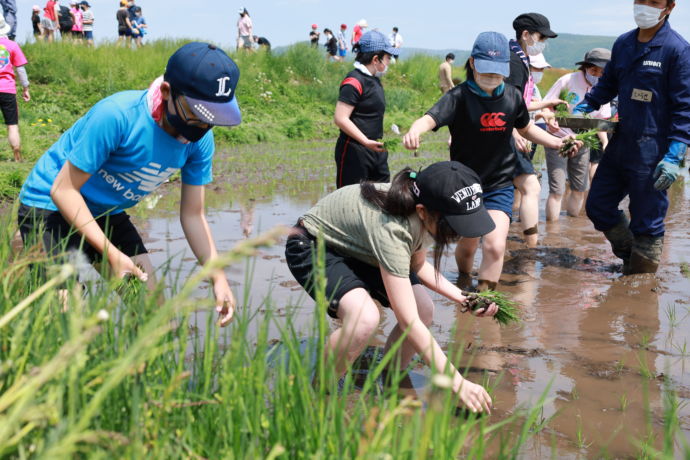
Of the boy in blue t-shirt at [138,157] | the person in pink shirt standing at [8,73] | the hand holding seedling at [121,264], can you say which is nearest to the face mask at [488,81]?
the boy in blue t-shirt at [138,157]

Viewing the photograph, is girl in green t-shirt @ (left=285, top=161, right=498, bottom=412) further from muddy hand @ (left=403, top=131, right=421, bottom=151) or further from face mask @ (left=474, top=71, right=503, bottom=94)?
face mask @ (left=474, top=71, right=503, bottom=94)

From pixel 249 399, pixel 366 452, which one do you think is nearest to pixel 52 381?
pixel 249 399

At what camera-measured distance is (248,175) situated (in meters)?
11.6

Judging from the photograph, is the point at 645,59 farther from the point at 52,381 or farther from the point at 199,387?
the point at 52,381

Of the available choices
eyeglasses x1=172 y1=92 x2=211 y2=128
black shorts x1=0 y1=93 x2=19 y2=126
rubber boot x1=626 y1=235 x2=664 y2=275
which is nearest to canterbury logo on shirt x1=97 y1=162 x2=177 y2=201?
eyeglasses x1=172 y1=92 x2=211 y2=128

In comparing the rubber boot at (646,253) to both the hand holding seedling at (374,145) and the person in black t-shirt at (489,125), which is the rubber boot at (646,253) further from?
the hand holding seedling at (374,145)

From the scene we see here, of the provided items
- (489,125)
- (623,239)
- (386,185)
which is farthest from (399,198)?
(623,239)

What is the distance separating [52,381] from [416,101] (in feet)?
82.5

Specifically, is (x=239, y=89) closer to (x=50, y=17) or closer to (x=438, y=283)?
(x=50, y=17)

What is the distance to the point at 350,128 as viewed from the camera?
598cm

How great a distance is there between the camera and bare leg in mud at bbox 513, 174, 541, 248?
6.86 meters

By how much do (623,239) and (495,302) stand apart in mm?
2766

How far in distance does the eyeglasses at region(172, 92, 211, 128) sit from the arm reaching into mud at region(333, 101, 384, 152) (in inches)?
115

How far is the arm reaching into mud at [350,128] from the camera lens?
596 centimetres
